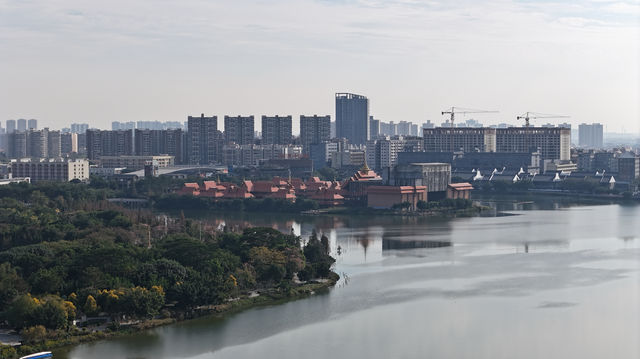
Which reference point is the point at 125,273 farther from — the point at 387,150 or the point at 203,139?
the point at 203,139

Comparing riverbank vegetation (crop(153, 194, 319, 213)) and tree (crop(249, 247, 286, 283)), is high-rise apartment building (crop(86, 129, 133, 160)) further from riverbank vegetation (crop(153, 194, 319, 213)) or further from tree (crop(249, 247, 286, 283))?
tree (crop(249, 247, 286, 283))

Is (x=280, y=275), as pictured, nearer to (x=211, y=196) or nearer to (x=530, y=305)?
(x=530, y=305)

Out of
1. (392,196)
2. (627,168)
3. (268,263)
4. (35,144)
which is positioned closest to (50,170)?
(392,196)

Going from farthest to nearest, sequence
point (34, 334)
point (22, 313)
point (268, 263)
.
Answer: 1. point (268, 263)
2. point (22, 313)
3. point (34, 334)

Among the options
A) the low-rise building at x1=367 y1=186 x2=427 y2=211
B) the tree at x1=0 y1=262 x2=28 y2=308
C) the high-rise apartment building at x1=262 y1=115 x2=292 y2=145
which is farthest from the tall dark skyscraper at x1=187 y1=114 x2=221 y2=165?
the tree at x1=0 y1=262 x2=28 y2=308

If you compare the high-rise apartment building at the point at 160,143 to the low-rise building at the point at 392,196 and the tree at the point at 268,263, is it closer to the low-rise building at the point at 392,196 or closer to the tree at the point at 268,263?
the low-rise building at the point at 392,196

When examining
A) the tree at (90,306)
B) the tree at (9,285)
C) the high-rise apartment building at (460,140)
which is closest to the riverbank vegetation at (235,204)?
the tree at (9,285)

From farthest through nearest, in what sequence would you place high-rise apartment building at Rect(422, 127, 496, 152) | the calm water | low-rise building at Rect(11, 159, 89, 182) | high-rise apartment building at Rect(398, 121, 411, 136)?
high-rise apartment building at Rect(398, 121, 411, 136)
high-rise apartment building at Rect(422, 127, 496, 152)
low-rise building at Rect(11, 159, 89, 182)
the calm water
